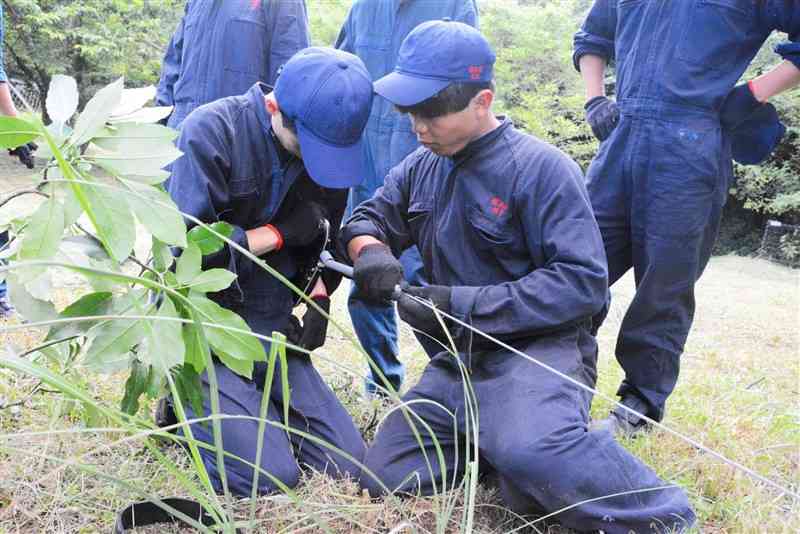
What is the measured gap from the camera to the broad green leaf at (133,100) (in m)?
1.12

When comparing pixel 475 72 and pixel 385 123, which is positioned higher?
pixel 475 72

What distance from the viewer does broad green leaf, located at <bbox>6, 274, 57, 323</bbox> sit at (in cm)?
121

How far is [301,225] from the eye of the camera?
2.17 m

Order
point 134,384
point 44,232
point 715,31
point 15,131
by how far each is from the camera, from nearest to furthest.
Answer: point 15,131, point 44,232, point 134,384, point 715,31

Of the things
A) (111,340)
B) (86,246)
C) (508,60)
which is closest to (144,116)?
(86,246)

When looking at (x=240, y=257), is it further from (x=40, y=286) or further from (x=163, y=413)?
(x=40, y=286)

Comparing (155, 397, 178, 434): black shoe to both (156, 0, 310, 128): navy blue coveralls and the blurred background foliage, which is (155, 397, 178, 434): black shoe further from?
the blurred background foliage

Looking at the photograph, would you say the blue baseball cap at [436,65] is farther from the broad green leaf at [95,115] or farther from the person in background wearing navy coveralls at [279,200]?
the broad green leaf at [95,115]

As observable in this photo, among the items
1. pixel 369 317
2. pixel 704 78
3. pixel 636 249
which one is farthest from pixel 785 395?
pixel 369 317

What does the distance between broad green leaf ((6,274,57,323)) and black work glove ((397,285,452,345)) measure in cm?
93

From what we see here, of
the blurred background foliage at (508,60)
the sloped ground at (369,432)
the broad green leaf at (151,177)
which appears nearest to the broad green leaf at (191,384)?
the sloped ground at (369,432)

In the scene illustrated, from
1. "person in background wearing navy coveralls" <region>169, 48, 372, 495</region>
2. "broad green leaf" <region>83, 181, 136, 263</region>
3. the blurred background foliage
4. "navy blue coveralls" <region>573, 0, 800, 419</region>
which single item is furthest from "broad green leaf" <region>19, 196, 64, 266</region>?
the blurred background foliage

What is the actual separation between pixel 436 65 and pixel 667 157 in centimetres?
87

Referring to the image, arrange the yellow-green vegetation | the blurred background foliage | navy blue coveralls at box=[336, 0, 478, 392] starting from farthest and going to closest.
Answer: the blurred background foliage, navy blue coveralls at box=[336, 0, 478, 392], the yellow-green vegetation
